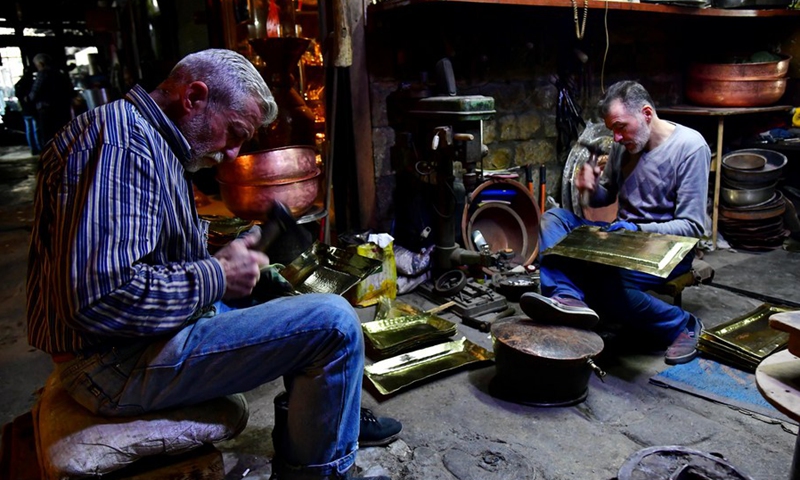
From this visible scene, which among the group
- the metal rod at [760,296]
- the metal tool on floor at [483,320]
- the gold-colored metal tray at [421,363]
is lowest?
the metal rod at [760,296]

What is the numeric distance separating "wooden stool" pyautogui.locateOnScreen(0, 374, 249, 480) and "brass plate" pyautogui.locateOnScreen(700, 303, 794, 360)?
2.78 metres

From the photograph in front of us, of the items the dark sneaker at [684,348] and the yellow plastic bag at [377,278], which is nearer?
the dark sneaker at [684,348]

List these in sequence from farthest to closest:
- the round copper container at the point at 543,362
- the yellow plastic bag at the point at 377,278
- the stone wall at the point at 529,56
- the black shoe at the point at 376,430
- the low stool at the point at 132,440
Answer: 1. the stone wall at the point at 529,56
2. the yellow plastic bag at the point at 377,278
3. the round copper container at the point at 543,362
4. the black shoe at the point at 376,430
5. the low stool at the point at 132,440

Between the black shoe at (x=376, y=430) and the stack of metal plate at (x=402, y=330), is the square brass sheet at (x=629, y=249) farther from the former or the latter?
the black shoe at (x=376, y=430)

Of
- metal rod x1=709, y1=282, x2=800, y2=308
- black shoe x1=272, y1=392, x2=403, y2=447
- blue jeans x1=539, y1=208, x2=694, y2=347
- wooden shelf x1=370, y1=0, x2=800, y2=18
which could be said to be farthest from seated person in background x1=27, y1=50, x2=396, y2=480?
metal rod x1=709, y1=282, x2=800, y2=308

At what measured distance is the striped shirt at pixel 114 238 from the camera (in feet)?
4.95

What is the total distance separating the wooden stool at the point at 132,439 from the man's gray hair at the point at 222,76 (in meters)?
0.97

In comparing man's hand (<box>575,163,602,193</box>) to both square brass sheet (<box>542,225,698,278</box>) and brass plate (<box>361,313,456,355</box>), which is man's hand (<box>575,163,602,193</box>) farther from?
brass plate (<box>361,313,456,355</box>)

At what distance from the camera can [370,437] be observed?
267 centimetres

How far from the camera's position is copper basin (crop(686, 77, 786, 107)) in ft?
19.0

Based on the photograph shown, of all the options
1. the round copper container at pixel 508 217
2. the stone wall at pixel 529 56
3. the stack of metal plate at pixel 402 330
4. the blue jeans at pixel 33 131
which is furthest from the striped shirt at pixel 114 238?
the blue jeans at pixel 33 131

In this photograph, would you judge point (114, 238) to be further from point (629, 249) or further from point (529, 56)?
point (529, 56)

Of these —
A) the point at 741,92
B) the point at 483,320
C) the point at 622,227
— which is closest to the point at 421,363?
the point at 483,320

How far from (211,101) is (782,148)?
5.95 m
